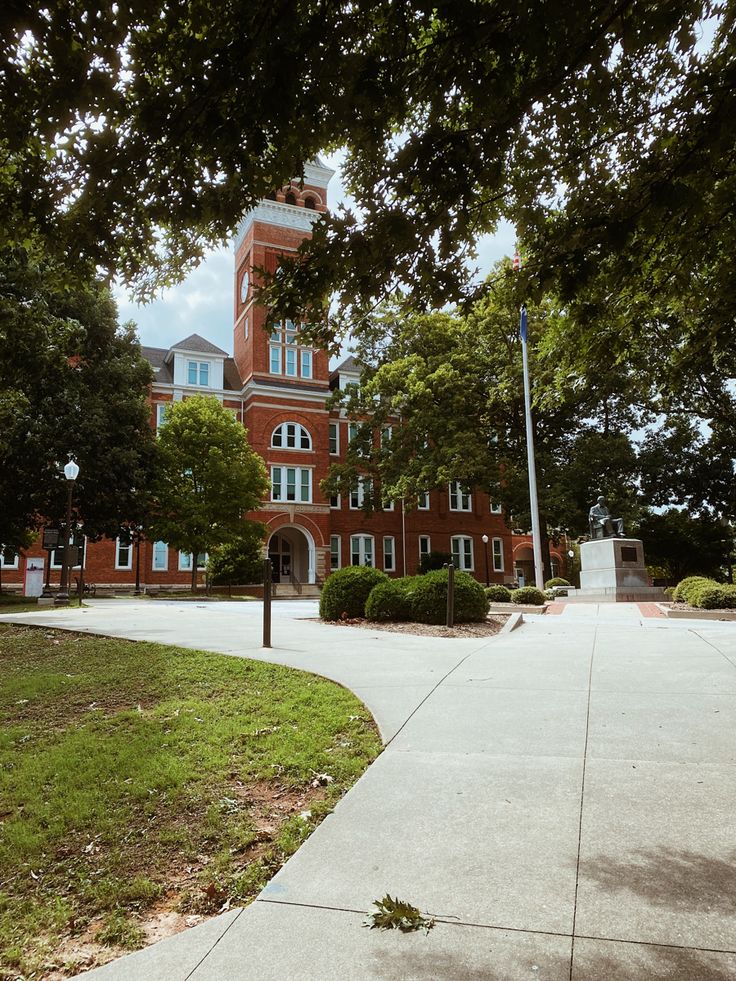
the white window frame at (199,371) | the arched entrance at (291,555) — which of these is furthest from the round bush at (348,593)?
the white window frame at (199,371)

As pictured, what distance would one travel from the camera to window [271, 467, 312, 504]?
4247 cm

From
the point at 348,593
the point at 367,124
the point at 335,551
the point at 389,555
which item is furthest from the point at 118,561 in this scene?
the point at 367,124

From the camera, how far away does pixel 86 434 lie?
28.4m

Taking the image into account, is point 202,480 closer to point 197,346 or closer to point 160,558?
point 160,558

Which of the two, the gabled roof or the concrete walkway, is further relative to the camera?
the gabled roof

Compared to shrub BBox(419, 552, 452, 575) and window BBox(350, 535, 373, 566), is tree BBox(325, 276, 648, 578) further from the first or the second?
window BBox(350, 535, 373, 566)

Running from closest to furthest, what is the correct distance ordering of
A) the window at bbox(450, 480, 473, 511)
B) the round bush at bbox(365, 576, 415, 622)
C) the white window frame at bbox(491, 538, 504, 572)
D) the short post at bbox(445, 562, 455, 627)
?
the short post at bbox(445, 562, 455, 627) → the round bush at bbox(365, 576, 415, 622) → the window at bbox(450, 480, 473, 511) → the white window frame at bbox(491, 538, 504, 572)

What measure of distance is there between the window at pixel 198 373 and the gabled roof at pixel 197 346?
839 mm

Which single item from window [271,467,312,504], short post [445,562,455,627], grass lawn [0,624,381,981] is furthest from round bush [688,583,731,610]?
window [271,467,312,504]

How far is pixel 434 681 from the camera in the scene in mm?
6434

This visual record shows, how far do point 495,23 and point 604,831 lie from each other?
4146 millimetres

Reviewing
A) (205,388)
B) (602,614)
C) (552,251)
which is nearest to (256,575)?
(205,388)

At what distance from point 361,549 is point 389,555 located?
2.28 m

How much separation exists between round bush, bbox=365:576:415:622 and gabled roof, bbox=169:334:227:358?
3408cm
